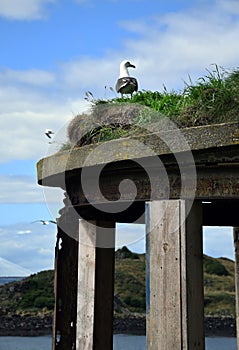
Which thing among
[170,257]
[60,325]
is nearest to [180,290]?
[170,257]

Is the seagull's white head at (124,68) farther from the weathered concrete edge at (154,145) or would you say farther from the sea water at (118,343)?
the sea water at (118,343)

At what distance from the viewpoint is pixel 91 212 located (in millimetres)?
5527

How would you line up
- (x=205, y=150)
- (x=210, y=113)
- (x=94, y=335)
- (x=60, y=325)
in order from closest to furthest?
(x=205, y=150) → (x=210, y=113) → (x=94, y=335) → (x=60, y=325)

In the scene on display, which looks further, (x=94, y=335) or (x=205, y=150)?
(x=94, y=335)

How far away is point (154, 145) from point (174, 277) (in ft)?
2.83

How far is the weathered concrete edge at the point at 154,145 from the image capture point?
4055 mm

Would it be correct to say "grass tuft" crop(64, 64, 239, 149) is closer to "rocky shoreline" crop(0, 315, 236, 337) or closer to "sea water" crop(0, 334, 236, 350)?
"sea water" crop(0, 334, 236, 350)

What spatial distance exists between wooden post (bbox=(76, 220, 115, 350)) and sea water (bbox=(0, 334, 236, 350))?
48.4 ft

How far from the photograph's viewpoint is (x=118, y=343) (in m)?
22.2

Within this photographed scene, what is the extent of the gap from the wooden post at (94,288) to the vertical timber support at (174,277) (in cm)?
97

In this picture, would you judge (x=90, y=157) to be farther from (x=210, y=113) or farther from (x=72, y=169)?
(x=210, y=113)

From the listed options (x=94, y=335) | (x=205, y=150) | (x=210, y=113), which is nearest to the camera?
(x=205, y=150)

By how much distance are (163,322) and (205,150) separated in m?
1.14

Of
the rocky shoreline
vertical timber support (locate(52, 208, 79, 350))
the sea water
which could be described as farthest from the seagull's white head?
the rocky shoreline
